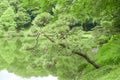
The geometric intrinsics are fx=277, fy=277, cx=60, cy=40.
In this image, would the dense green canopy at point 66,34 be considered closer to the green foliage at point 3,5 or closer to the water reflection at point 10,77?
the water reflection at point 10,77

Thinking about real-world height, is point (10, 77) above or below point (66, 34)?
above

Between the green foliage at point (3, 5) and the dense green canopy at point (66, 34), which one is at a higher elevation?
the green foliage at point (3, 5)

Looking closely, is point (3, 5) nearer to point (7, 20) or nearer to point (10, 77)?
point (7, 20)

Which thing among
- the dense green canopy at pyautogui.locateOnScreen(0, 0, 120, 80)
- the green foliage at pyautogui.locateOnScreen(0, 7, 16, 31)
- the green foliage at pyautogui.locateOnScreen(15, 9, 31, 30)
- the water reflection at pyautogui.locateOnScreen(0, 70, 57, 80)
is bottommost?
the dense green canopy at pyautogui.locateOnScreen(0, 0, 120, 80)

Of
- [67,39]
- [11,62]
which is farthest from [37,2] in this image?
[11,62]

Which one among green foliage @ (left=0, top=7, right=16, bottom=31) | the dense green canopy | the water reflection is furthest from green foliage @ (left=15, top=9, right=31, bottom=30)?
the dense green canopy

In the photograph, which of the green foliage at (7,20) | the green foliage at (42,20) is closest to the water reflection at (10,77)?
the green foliage at (42,20)

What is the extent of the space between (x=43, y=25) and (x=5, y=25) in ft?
122

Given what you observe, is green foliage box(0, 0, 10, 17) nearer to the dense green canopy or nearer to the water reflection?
the water reflection

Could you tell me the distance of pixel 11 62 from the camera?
26.0m

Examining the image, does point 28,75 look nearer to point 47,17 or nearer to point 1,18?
point 47,17

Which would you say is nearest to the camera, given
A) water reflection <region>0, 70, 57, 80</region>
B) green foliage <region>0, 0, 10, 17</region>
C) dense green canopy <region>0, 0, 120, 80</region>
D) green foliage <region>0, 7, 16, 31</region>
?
dense green canopy <region>0, 0, 120, 80</region>

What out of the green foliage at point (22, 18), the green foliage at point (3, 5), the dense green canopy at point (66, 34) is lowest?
the dense green canopy at point (66, 34)

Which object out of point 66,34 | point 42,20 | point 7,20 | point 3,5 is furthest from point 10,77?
point 3,5
